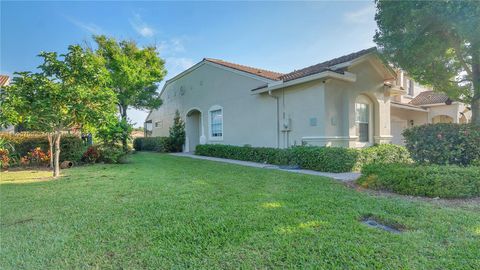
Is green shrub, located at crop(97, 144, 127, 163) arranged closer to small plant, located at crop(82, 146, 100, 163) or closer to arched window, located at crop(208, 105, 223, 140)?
small plant, located at crop(82, 146, 100, 163)

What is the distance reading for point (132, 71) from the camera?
17484 millimetres

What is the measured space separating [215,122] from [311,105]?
767cm

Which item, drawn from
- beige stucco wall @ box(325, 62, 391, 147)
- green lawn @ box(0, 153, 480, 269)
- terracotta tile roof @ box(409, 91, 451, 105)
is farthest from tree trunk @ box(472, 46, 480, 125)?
terracotta tile roof @ box(409, 91, 451, 105)

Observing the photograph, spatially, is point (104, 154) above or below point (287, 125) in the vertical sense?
below

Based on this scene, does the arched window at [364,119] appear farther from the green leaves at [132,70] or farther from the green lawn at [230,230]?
the green leaves at [132,70]

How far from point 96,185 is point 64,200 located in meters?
1.49

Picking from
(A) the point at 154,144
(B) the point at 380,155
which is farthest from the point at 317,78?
(A) the point at 154,144

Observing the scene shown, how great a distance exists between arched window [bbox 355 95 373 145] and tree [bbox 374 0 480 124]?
3.39 m

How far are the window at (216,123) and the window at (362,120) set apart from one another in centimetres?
808

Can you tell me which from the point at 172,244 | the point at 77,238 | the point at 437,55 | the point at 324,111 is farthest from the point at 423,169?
the point at 77,238

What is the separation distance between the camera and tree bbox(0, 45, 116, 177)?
7414 mm

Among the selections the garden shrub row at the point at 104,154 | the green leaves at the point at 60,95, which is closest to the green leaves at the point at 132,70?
the garden shrub row at the point at 104,154

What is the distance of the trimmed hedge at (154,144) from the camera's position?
19.1m

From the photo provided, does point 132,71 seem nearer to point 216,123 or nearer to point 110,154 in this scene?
point 216,123
